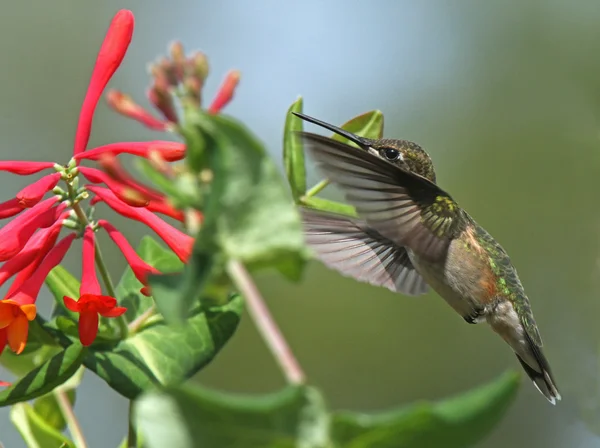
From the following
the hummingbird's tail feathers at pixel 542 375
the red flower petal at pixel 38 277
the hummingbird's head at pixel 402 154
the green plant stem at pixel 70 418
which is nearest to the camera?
the red flower petal at pixel 38 277

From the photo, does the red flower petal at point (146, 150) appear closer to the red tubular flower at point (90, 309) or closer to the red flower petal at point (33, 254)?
the red flower petal at point (33, 254)

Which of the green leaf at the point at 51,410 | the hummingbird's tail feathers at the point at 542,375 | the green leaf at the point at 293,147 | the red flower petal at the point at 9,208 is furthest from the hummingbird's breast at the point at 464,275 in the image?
the red flower petal at the point at 9,208

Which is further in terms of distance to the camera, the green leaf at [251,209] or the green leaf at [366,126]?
the green leaf at [366,126]

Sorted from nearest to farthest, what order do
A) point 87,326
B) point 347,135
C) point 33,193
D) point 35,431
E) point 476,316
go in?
point 87,326 < point 33,193 < point 35,431 < point 347,135 < point 476,316

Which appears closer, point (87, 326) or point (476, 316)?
point (87, 326)

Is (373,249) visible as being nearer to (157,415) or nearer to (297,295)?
(157,415)

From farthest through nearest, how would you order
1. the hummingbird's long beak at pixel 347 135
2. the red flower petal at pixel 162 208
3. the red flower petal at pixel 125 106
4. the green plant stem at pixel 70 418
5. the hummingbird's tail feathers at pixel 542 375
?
1. the hummingbird's tail feathers at pixel 542 375
2. the hummingbird's long beak at pixel 347 135
3. the green plant stem at pixel 70 418
4. the red flower petal at pixel 162 208
5. the red flower petal at pixel 125 106

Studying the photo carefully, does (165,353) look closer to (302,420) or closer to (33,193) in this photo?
(33,193)

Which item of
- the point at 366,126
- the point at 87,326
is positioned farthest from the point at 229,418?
the point at 366,126
